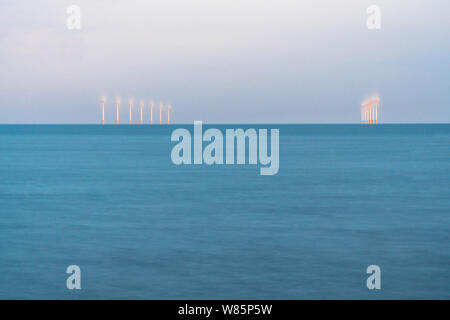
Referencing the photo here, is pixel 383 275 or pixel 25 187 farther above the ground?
pixel 25 187

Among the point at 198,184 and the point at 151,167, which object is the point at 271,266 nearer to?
the point at 198,184

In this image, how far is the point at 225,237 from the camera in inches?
655

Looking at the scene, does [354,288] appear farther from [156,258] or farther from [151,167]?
[151,167]

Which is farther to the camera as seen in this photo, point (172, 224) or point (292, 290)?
point (172, 224)

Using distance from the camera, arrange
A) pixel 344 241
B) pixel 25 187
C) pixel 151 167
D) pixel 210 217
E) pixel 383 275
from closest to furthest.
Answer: pixel 383 275 → pixel 344 241 → pixel 210 217 → pixel 25 187 → pixel 151 167

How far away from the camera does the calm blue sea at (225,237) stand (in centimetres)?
1217

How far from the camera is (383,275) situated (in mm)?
12898

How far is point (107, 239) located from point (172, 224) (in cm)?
286

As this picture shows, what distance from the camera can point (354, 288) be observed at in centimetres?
1202

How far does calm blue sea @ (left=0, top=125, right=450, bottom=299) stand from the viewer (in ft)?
39.9
